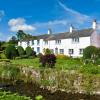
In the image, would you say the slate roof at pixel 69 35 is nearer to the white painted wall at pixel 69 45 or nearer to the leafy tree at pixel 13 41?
the white painted wall at pixel 69 45

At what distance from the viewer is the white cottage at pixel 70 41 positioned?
6944 centimetres

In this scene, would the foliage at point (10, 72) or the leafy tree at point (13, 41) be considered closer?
the foliage at point (10, 72)

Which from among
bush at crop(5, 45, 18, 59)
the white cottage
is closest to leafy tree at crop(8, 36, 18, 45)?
the white cottage

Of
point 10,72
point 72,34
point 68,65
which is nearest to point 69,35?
point 72,34

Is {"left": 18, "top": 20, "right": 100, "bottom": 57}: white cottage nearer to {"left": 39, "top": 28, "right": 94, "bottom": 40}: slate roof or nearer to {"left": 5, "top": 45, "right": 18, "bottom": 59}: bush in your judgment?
{"left": 39, "top": 28, "right": 94, "bottom": 40}: slate roof

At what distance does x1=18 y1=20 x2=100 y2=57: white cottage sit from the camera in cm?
6944

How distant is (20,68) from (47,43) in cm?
5191

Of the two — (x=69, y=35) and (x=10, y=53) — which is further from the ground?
(x=69, y=35)

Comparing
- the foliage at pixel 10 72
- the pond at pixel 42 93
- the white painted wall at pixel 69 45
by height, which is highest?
the white painted wall at pixel 69 45

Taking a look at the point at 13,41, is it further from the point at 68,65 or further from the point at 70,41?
the point at 68,65

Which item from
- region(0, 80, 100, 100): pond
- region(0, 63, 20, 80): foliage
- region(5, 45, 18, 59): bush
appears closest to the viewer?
region(0, 80, 100, 100): pond

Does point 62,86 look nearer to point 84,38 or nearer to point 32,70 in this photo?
point 32,70

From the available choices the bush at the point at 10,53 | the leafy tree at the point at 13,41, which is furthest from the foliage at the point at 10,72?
the leafy tree at the point at 13,41

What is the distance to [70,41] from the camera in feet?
248
